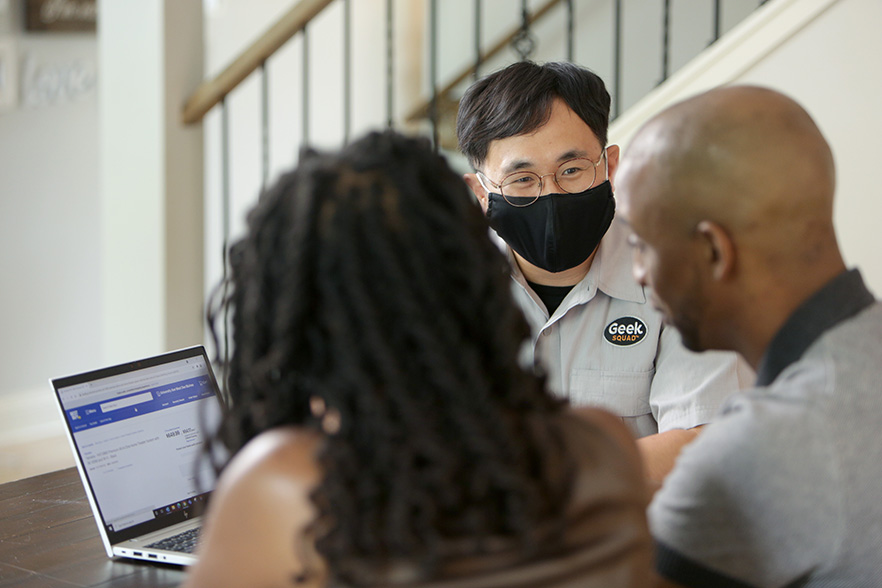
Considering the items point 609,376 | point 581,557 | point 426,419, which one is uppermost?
point 426,419

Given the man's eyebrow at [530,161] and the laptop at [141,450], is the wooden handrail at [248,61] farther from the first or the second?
the laptop at [141,450]

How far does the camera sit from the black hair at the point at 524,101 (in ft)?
5.37

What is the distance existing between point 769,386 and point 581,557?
0.34 meters

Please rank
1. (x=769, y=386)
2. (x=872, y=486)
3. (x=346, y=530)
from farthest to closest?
(x=769, y=386) → (x=872, y=486) → (x=346, y=530)

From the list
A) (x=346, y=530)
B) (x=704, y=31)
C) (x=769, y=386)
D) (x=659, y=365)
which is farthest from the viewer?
(x=704, y=31)

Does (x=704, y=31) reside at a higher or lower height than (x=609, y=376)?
higher

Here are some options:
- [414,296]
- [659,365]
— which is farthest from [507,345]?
[659,365]

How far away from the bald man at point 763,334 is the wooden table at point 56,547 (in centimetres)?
62

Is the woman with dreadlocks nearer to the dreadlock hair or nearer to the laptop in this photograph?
the dreadlock hair

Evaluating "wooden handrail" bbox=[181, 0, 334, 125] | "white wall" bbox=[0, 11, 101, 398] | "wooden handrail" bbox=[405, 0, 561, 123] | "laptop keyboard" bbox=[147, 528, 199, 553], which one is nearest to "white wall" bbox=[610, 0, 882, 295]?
"wooden handrail" bbox=[181, 0, 334, 125]

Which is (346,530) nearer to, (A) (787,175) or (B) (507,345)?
(B) (507,345)

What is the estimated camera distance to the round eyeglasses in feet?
5.35

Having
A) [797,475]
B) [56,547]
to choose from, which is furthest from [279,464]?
[56,547]

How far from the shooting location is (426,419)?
70cm
